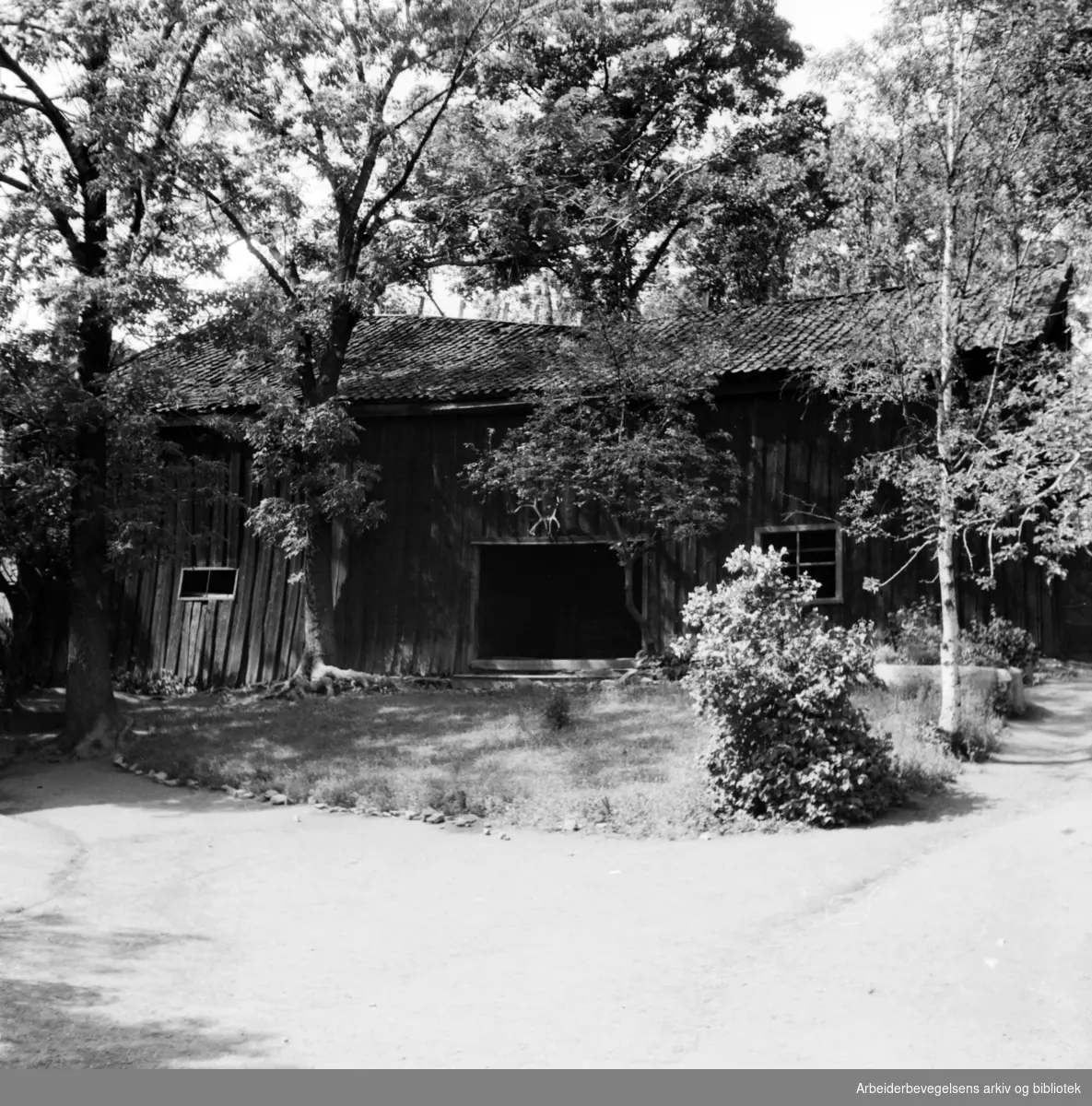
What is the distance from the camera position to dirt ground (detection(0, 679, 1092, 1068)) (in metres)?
5.17

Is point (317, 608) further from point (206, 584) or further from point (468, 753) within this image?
point (468, 753)

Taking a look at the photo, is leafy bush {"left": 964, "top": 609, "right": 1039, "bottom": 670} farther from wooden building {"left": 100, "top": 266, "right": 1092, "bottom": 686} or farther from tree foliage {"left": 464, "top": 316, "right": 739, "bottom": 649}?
tree foliage {"left": 464, "top": 316, "right": 739, "bottom": 649}

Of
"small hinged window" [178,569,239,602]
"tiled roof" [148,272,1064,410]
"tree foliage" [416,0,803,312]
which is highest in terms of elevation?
"tree foliage" [416,0,803,312]

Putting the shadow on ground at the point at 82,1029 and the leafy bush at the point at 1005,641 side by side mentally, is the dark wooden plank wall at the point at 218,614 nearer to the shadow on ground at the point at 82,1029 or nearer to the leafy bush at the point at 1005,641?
the leafy bush at the point at 1005,641

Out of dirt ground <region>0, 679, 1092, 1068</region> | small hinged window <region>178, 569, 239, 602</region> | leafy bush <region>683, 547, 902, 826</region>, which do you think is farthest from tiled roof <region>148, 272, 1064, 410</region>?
dirt ground <region>0, 679, 1092, 1068</region>

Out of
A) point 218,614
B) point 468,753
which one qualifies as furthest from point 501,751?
point 218,614

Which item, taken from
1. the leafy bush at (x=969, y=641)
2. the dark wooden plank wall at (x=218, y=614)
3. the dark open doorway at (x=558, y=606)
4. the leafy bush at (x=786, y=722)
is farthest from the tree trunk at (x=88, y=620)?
the leafy bush at (x=969, y=641)

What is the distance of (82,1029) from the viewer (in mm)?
5266

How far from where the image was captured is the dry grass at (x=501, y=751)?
10148 mm

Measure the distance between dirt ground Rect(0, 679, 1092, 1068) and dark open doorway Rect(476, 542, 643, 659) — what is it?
41.2ft

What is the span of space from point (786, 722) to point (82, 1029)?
236 inches

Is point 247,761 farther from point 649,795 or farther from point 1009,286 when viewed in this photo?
point 1009,286

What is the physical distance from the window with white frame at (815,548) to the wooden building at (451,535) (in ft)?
0.07

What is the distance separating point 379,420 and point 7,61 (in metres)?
7.42
